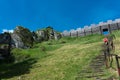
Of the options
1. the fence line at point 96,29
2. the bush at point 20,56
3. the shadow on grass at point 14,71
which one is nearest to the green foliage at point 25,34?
the fence line at point 96,29

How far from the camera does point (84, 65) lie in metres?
29.2

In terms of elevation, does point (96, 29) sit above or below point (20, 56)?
above

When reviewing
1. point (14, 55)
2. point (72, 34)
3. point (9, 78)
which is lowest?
point (9, 78)

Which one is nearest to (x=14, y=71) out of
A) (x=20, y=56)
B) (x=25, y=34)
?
(x=20, y=56)

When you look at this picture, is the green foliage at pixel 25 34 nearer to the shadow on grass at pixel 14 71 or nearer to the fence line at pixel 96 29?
the fence line at pixel 96 29

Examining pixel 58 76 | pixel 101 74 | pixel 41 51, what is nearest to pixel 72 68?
pixel 58 76

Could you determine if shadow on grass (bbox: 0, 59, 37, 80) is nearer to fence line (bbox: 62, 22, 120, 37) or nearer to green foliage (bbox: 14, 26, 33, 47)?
green foliage (bbox: 14, 26, 33, 47)

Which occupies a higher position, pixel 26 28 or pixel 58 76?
pixel 26 28

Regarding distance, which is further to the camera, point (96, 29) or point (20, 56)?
point (96, 29)

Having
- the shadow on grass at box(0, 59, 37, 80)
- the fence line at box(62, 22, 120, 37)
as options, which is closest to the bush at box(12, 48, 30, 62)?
the shadow on grass at box(0, 59, 37, 80)

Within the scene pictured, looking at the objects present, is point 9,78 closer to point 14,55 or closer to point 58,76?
point 58,76

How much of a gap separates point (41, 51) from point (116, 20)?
20344 mm

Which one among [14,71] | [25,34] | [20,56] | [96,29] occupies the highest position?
[96,29]

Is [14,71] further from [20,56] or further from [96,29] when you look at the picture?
[96,29]
